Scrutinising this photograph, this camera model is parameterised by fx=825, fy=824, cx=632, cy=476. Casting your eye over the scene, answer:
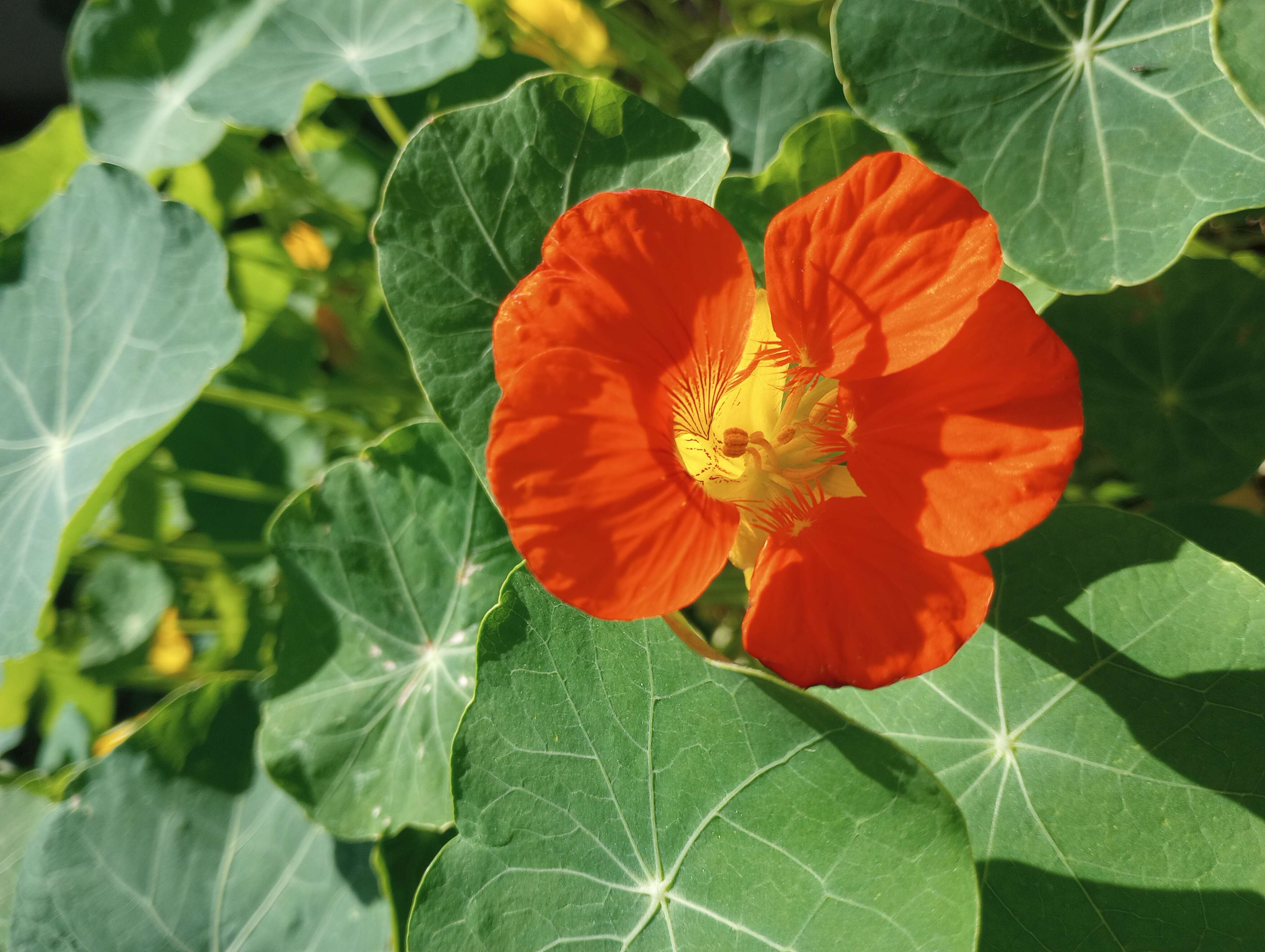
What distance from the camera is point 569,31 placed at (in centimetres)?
135

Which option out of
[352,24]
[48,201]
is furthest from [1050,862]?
[48,201]

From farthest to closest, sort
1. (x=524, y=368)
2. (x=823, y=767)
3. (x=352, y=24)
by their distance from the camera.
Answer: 1. (x=352, y=24)
2. (x=823, y=767)
3. (x=524, y=368)

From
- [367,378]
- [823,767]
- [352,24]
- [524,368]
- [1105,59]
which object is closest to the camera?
[524,368]

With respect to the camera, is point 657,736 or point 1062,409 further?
point 657,736

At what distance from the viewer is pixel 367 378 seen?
144 centimetres

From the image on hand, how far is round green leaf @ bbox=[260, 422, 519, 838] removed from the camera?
916 mm

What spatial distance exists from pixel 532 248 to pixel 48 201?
825 mm

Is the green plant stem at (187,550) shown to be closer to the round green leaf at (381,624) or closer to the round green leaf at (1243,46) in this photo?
the round green leaf at (381,624)

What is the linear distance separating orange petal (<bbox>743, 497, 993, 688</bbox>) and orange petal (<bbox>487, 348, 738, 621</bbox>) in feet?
0.16

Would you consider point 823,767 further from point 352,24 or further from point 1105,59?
point 352,24

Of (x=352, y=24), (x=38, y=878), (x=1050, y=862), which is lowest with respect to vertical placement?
(x=38, y=878)

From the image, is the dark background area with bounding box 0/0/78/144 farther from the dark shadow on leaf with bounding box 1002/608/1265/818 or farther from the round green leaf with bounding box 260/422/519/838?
the dark shadow on leaf with bounding box 1002/608/1265/818

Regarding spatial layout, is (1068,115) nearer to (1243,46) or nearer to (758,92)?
(1243,46)

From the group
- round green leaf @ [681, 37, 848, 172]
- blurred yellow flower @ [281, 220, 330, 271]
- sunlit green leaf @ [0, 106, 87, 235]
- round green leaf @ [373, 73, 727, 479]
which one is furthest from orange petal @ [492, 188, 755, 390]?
sunlit green leaf @ [0, 106, 87, 235]
